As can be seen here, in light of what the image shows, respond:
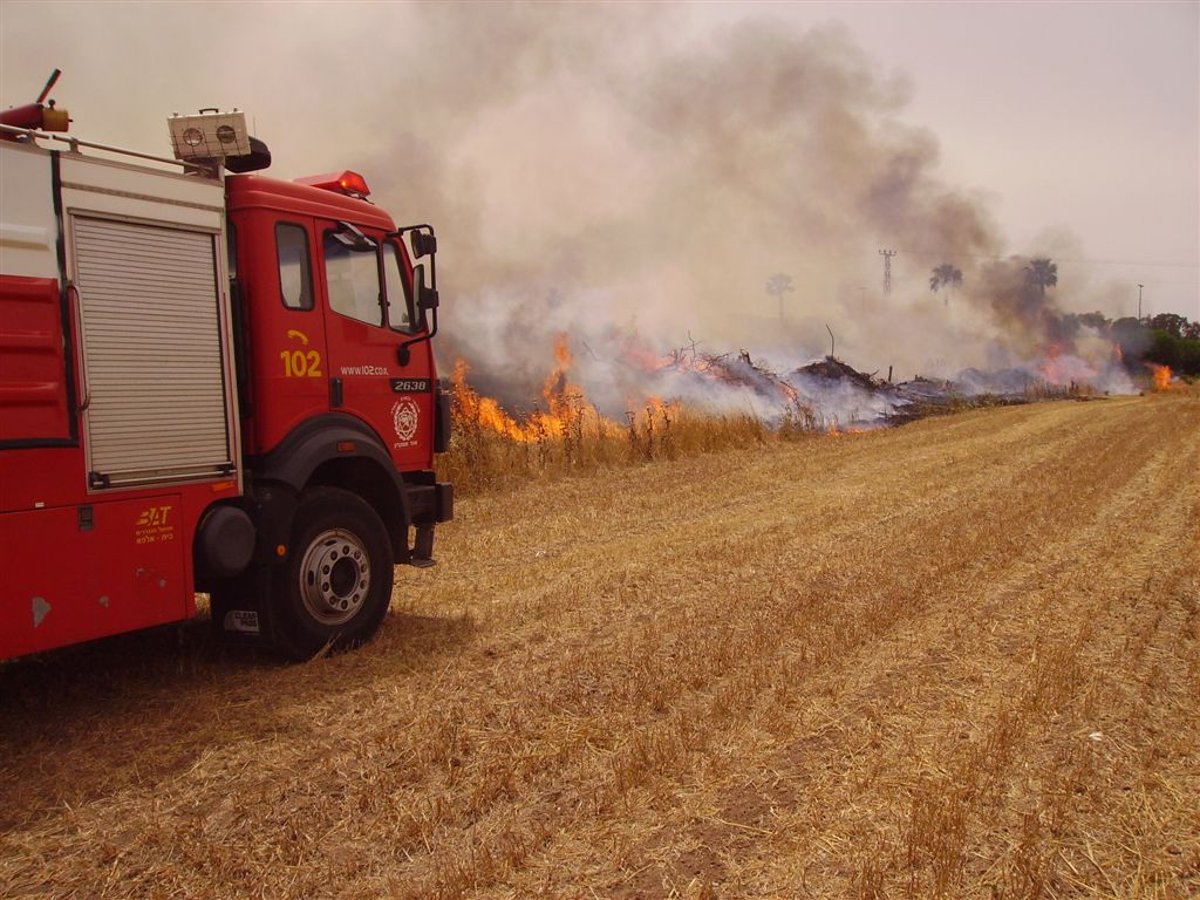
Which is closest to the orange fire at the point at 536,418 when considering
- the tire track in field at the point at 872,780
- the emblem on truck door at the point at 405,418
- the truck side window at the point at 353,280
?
the emblem on truck door at the point at 405,418

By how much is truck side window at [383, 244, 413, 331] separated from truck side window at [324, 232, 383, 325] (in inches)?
3.9

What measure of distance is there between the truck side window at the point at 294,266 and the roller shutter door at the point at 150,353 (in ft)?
1.68

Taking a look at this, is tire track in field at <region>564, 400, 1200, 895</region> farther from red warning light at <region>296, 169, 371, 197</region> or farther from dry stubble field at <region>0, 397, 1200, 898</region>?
red warning light at <region>296, 169, 371, 197</region>

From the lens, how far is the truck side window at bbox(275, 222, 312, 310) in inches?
238

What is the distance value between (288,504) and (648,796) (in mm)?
3036

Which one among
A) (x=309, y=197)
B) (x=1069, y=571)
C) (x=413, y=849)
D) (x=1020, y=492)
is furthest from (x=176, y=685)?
(x=1020, y=492)

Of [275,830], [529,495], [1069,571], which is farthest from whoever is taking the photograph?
[529,495]

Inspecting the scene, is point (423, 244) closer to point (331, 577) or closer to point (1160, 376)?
point (331, 577)

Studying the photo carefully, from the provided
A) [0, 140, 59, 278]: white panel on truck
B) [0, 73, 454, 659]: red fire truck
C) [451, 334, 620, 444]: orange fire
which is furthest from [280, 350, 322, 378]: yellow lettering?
[451, 334, 620, 444]: orange fire

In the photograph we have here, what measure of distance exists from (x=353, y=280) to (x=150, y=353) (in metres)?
1.63

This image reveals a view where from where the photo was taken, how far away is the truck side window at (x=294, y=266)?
604 cm

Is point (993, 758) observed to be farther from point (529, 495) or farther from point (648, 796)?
point (529, 495)

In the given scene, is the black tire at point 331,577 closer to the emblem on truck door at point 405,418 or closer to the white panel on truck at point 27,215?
the emblem on truck door at point 405,418

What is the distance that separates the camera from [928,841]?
3.61 metres
